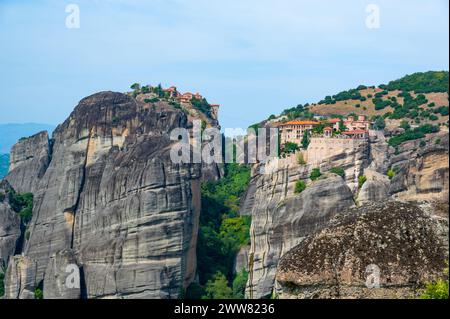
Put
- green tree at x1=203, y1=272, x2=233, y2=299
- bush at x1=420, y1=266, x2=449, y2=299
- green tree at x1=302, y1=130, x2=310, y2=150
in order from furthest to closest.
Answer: green tree at x1=302, y1=130, x2=310, y2=150 → green tree at x1=203, y1=272, x2=233, y2=299 → bush at x1=420, y1=266, x2=449, y2=299

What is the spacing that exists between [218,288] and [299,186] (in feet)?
22.7

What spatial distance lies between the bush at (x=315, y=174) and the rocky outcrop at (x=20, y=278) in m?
14.2

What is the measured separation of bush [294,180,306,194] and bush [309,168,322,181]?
52 centimetres

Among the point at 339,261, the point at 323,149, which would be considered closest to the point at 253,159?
the point at 323,149

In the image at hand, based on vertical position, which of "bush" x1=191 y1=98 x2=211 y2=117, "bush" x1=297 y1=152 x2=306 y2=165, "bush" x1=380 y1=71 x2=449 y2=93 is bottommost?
"bush" x1=297 y1=152 x2=306 y2=165

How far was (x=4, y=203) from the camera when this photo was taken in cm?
6297

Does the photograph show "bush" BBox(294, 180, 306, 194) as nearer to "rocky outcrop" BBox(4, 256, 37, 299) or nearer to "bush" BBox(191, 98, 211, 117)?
"rocky outcrop" BBox(4, 256, 37, 299)

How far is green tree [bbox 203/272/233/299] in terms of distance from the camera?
1984 inches

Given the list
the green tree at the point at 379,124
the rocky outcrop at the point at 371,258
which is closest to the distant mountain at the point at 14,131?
the green tree at the point at 379,124

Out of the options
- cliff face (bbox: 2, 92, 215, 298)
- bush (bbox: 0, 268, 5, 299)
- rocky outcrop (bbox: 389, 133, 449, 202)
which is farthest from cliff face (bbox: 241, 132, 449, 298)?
bush (bbox: 0, 268, 5, 299)

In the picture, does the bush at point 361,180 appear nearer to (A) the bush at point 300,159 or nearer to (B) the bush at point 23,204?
(A) the bush at point 300,159
